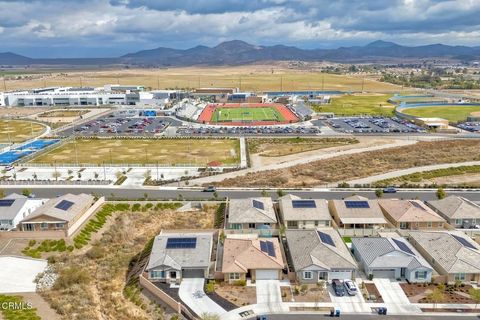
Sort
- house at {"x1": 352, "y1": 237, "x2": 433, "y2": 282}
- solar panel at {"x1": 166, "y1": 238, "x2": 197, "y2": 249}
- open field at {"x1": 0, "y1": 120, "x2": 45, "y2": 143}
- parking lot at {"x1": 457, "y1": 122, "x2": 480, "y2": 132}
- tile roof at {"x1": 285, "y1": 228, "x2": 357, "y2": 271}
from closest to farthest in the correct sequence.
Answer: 1. house at {"x1": 352, "y1": 237, "x2": 433, "y2": 282}
2. tile roof at {"x1": 285, "y1": 228, "x2": 357, "y2": 271}
3. solar panel at {"x1": 166, "y1": 238, "x2": 197, "y2": 249}
4. open field at {"x1": 0, "y1": 120, "x2": 45, "y2": 143}
5. parking lot at {"x1": 457, "y1": 122, "x2": 480, "y2": 132}

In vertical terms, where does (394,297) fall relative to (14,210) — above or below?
below

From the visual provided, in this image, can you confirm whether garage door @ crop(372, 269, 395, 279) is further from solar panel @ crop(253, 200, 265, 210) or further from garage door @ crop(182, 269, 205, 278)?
garage door @ crop(182, 269, 205, 278)

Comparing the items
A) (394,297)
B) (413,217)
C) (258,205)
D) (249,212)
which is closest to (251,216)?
(249,212)

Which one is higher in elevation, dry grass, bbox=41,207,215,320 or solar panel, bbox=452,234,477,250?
solar panel, bbox=452,234,477,250

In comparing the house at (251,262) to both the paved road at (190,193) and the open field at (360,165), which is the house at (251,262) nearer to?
the paved road at (190,193)

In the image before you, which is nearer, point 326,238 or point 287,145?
point 326,238

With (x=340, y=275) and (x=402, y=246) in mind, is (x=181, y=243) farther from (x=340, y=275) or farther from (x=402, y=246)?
(x=402, y=246)

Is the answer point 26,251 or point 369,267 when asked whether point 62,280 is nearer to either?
point 26,251

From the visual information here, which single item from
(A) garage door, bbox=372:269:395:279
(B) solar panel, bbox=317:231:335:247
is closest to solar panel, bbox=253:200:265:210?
(B) solar panel, bbox=317:231:335:247
